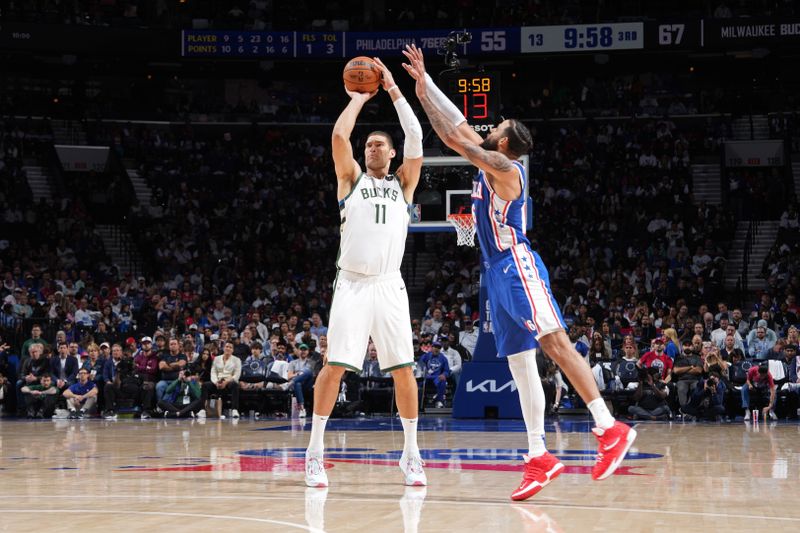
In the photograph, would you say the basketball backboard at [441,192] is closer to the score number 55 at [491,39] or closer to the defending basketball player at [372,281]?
the defending basketball player at [372,281]

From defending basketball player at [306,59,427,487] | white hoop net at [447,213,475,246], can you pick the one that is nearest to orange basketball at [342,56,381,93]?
defending basketball player at [306,59,427,487]

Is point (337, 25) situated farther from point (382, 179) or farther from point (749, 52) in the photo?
point (382, 179)

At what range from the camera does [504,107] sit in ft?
112

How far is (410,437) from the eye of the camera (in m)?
7.20

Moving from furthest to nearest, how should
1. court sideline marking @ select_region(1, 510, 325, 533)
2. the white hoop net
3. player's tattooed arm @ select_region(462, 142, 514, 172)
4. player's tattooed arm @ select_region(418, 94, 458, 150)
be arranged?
the white hoop net
player's tattooed arm @ select_region(418, 94, 458, 150)
player's tattooed arm @ select_region(462, 142, 514, 172)
court sideline marking @ select_region(1, 510, 325, 533)

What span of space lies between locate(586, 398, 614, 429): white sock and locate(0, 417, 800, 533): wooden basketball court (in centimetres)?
42

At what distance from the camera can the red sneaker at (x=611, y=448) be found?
20.0 ft

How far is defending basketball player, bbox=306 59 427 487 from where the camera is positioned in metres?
7.10

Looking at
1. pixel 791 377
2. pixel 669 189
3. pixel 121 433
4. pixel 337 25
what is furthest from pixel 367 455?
pixel 337 25

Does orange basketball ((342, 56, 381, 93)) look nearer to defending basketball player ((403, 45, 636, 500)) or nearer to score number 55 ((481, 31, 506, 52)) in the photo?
defending basketball player ((403, 45, 636, 500))

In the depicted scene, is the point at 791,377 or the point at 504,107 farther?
the point at 504,107

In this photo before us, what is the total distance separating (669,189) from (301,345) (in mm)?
14093

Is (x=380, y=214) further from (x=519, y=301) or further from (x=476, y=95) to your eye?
(x=476, y=95)

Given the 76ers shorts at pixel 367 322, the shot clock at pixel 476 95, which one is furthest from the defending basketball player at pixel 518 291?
the shot clock at pixel 476 95
